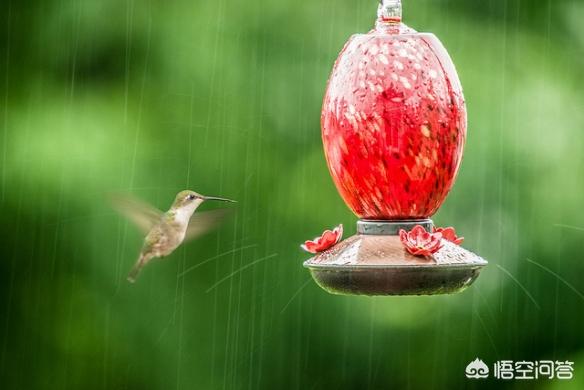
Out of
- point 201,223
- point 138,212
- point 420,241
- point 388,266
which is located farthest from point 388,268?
point 138,212

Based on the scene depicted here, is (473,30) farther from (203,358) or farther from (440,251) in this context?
(440,251)

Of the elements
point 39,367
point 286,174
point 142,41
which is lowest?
point 39,367

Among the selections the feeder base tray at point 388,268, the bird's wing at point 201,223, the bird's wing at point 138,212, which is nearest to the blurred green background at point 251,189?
the bird's wing at point 138,212

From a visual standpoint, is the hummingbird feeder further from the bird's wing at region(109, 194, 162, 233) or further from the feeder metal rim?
the bird's wing at region(109, 194, 162, 233)

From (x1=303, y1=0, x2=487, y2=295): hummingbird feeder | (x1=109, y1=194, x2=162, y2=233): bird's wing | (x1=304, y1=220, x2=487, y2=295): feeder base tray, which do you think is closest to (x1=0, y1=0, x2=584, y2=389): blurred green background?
(x1=109, y1=194, x2=162, y2=233): bird's wing

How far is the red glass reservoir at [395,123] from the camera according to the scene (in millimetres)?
3703

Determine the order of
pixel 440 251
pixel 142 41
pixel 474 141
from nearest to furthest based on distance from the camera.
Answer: pixel 440 251, pixel 474 141, pixel 142 41

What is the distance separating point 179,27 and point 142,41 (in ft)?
→ 0.91

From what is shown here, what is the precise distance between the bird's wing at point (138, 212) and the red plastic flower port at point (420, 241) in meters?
1.42

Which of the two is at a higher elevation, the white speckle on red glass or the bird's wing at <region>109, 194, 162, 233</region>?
the white speckle on red glass

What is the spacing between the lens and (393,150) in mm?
3707

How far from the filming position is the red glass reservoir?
3.70m

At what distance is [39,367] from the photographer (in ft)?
26.0

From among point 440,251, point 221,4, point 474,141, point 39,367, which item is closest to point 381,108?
point 440,251
